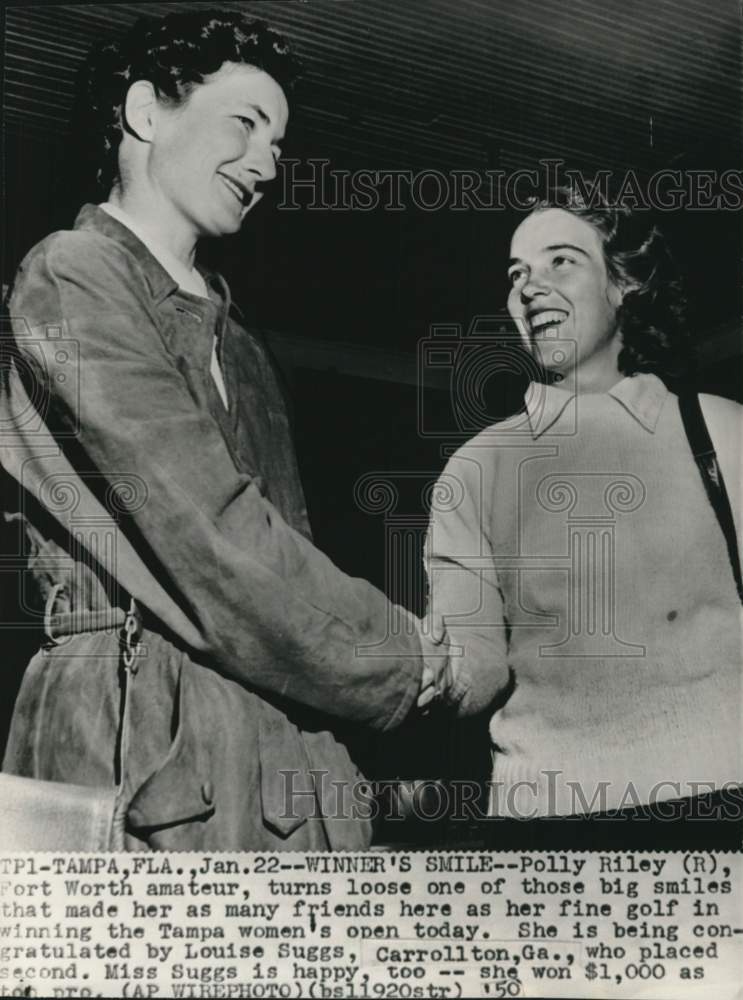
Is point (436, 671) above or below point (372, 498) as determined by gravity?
below

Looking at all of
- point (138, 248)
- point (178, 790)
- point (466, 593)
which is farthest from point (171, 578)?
point (138, 248)

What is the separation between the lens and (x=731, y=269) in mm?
5859

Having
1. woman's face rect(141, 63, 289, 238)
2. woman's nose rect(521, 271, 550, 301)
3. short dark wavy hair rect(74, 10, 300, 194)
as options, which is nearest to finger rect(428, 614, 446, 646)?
woman's nose rect(521, 271, 550, 301)

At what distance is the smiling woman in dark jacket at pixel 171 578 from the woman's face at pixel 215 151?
0.46 feet

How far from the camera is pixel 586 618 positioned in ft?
18.5

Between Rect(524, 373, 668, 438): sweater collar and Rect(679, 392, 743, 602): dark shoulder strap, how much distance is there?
12 cm

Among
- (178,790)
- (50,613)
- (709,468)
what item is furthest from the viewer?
(709,468)

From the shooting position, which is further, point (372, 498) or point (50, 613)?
point (372, 498)

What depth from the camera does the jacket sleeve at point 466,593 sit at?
5637 millimetres

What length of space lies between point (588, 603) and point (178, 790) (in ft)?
5.98

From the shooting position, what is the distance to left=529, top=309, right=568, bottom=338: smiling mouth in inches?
229

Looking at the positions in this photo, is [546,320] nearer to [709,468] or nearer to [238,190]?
[709,468]

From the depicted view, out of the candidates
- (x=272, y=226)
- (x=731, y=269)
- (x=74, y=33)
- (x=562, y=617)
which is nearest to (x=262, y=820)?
(x=562, y=617)

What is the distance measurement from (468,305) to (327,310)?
60 centimetres
